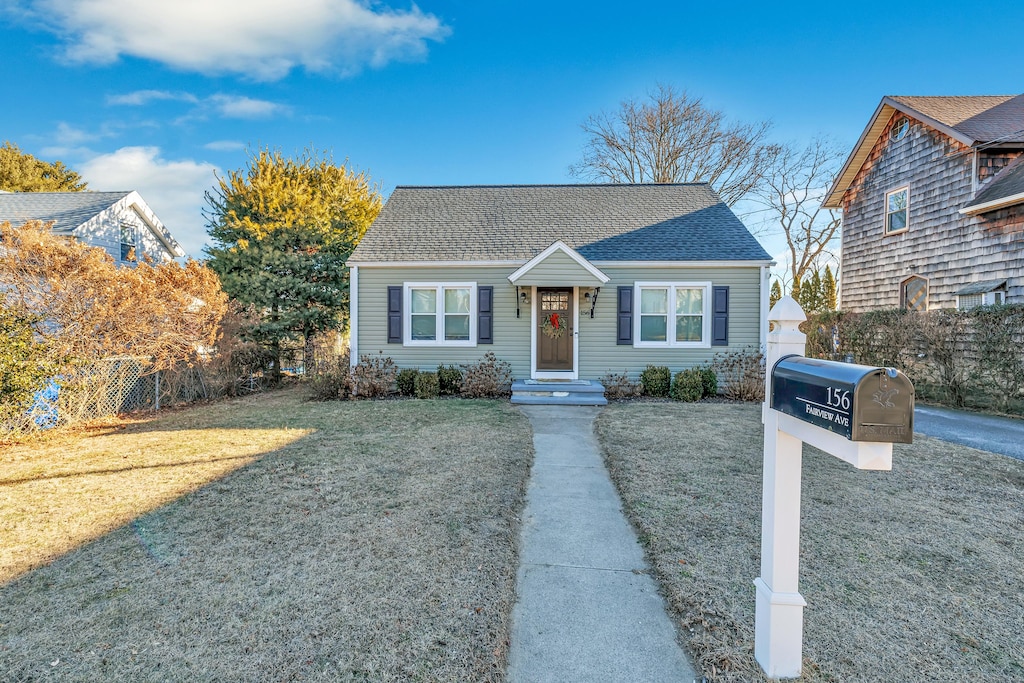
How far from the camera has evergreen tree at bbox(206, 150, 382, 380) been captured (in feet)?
41.9

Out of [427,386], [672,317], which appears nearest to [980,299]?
[672,317]

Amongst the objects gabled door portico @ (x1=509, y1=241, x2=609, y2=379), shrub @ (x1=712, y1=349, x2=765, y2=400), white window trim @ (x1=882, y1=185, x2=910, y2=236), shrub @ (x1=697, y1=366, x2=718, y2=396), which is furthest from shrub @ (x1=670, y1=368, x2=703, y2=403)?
white window trim @ (x1=882, y1=185, x2=910, y2=236)

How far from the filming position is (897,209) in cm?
1285

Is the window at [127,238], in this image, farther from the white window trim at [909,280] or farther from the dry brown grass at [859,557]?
the white window trim at [909,280]

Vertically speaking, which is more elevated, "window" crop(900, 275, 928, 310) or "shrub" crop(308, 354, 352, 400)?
"window" crop(900, 275, 928, 310)

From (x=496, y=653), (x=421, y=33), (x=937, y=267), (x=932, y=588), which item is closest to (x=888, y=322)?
(x=937, y=267)

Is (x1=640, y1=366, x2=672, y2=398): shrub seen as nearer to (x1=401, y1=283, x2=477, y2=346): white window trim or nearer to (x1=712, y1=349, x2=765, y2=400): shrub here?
(x1=712, y1=349, x2=765, y2=400): shrub

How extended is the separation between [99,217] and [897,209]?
79.5 feet

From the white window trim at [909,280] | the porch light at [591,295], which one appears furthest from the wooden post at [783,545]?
the white window trim at [909,280]

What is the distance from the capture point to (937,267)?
11539 mm

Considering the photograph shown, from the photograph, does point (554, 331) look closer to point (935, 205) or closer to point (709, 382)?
point (709, 382)

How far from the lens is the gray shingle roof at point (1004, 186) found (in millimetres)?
9424

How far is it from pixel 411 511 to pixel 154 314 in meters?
7.39

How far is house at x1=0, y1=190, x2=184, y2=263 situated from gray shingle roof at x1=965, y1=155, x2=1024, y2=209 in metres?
20.8
